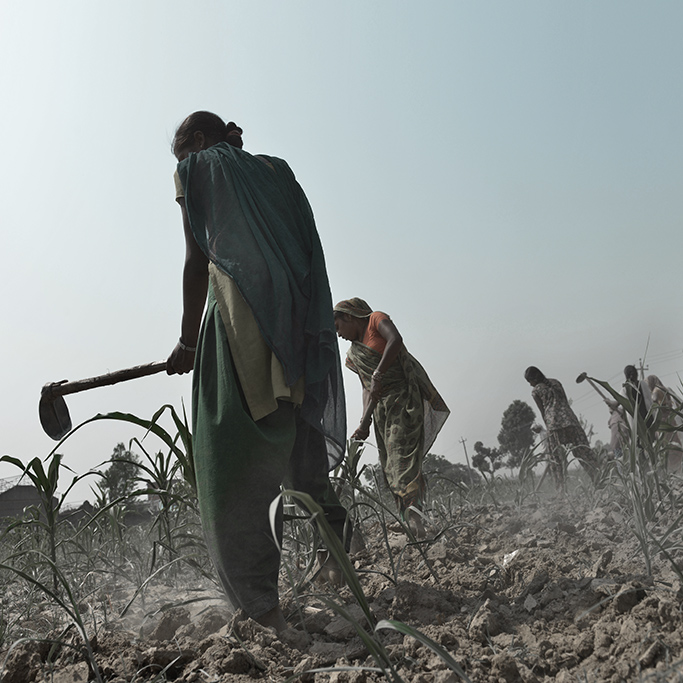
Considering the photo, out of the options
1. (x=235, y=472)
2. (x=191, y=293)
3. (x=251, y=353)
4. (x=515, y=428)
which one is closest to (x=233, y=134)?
(x=191, y=293)

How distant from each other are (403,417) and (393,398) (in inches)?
5.8

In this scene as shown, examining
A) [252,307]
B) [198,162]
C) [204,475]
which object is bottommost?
[204,475]

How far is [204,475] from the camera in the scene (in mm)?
1538

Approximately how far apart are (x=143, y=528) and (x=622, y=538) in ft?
11.0

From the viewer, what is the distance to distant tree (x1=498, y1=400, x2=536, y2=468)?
44.5 meters

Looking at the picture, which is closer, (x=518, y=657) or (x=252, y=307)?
(x=518, y=657)

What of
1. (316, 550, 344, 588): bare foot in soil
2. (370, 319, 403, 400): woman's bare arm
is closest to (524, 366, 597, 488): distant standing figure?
(370, 319, 403, 400): woman's bare arm

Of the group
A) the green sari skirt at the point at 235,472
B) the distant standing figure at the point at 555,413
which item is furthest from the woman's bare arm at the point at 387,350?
the distant standing figure at the point at 555,413

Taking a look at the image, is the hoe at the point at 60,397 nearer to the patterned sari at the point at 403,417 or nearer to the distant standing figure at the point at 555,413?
the patterned sari at the point at 403,417

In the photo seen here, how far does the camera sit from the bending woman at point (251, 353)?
1490 millimetres

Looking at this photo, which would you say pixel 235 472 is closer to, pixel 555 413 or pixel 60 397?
pixel 60 397

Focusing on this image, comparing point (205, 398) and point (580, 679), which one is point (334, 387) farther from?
point (580, 679)

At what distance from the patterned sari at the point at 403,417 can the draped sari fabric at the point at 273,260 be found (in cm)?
143

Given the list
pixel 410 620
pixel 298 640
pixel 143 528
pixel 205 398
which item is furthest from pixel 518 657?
pixel 143 528
